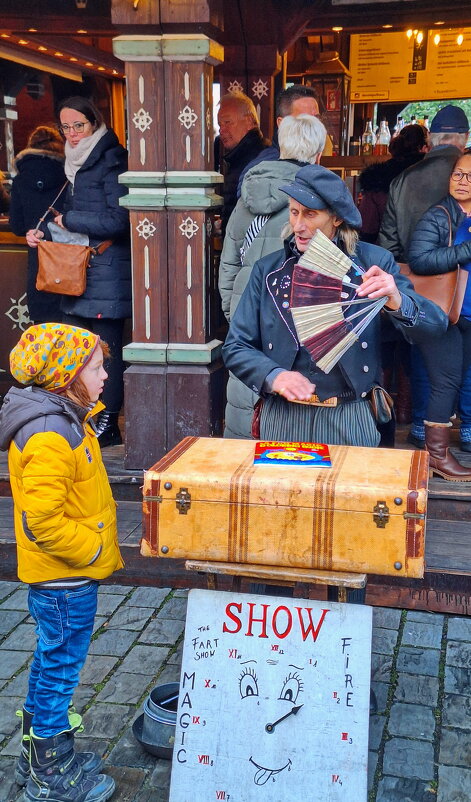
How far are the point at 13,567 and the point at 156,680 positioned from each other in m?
1.12

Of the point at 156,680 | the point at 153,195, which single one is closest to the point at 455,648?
the point at 156,680

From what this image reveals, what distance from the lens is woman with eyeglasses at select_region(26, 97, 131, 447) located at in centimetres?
470

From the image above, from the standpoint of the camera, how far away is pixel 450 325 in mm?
4402

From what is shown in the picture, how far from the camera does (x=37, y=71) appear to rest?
9.65m

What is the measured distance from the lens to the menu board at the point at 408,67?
8.29m

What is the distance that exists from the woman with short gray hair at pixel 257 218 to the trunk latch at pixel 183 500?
1.49 m

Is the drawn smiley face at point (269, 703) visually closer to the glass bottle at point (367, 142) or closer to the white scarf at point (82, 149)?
the white scarf at point (82, 149)

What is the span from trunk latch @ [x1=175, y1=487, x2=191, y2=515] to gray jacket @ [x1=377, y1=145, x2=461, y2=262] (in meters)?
2.72

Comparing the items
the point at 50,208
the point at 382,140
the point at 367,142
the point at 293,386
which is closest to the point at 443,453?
the point at 293,386

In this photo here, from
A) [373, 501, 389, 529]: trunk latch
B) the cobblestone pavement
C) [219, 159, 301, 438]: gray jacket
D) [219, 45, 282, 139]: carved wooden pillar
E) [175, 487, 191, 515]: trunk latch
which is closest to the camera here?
[373, 501, 389, 529]: trunk latch

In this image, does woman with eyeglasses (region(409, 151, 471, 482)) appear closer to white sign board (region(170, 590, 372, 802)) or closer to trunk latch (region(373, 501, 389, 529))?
white sign board (region(170, 590, 372, 802))

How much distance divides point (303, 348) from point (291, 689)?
105 centimetres

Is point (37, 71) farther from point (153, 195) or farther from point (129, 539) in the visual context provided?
point (129, 539)

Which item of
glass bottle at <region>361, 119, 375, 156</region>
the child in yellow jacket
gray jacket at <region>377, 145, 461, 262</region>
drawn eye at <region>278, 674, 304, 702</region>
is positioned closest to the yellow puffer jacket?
the child in yellow jacket
